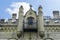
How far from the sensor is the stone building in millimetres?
24047

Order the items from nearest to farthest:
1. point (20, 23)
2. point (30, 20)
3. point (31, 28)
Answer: point (31, 28) < point (20, 23) < point (30, 20)

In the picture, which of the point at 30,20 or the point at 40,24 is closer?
the point at 40,24

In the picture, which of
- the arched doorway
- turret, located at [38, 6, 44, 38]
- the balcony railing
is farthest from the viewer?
the arched doorway

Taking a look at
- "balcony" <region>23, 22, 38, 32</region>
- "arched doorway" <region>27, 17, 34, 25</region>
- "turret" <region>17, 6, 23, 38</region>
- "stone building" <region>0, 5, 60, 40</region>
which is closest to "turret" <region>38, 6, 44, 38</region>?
"stone building" <region>0, 5, 60, 40</region>

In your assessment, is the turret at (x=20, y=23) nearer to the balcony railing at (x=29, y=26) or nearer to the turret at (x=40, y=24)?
the balcony railing at (x=29, y=26)

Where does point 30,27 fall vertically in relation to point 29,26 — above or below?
below

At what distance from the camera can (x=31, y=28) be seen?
23984 millimetres

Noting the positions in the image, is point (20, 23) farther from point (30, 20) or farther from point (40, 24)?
point (40, 24)

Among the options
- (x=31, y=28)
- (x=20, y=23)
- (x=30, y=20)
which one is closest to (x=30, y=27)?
(x=31, y=28)

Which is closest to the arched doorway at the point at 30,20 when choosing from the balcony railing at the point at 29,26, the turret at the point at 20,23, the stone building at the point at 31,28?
the stone building at the point at 31,28

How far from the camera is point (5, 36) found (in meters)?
24.3

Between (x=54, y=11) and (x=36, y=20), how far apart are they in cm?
286

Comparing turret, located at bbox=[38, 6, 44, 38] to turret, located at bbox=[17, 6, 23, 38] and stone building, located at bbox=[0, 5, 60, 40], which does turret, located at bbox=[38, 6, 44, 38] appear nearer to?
stone building, located at bbox=[0, 5, 60, 40]

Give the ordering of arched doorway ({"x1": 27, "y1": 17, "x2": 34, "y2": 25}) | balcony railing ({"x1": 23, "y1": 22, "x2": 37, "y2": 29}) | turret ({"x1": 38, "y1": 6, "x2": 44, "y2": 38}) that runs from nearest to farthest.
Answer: turret ({"x1": 38, "y1": 6, "x2": 44, "y2": 38}), balcony railing ({"x1": 23, "y1": 22, "x2": 37, "y2": 29}), arched doorway ({"x1": 27, "y1": 17, "x2": 34, "y2": 25})
